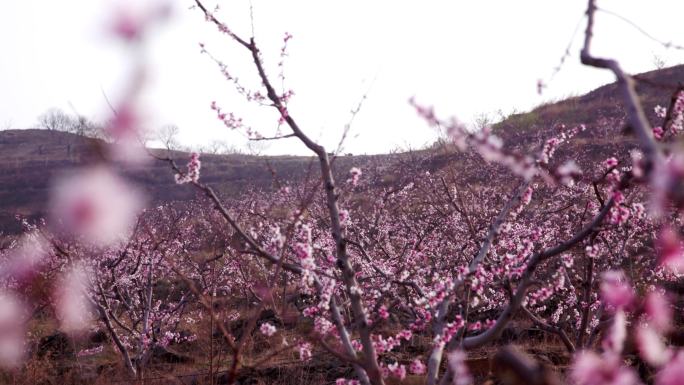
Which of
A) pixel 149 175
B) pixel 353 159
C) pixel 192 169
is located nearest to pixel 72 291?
pixel 192 169

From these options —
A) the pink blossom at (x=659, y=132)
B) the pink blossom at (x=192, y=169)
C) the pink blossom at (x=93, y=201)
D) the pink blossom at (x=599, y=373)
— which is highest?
the pink blossom at (x=659, y=132)

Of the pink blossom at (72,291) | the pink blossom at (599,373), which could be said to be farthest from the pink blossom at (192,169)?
the pink blossom at (72,291)

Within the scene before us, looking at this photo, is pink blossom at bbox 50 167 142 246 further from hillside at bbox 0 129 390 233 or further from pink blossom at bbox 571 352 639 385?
hillside at bbox 0 129 390 233

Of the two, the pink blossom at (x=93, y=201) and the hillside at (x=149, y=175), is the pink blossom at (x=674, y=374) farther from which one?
the hillside at (x=149, y=175)

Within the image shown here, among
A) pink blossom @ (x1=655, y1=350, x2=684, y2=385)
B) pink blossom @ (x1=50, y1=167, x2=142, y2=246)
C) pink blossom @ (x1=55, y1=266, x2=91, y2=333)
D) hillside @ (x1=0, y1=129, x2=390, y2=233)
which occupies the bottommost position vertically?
pink blossom @ (x1=55, y1=266, x2=91, y2=333)

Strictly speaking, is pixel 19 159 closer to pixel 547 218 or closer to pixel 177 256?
pixel 177 256

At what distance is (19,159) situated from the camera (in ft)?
134

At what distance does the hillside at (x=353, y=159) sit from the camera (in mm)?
17062

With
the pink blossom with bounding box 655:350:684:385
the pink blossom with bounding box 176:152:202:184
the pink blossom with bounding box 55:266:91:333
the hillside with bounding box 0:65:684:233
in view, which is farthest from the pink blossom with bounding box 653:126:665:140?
the hillside with bounding box 0:65:684:233

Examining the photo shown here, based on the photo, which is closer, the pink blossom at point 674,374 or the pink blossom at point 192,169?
the pink blossom at point 674,374

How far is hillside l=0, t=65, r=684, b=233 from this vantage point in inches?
672

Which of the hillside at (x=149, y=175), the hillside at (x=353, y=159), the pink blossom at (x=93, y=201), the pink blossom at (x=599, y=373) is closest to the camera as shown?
the pink blossom at (x=599, y=373)

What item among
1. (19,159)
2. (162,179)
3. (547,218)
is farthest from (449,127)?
(19,159)

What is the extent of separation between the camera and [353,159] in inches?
1171
